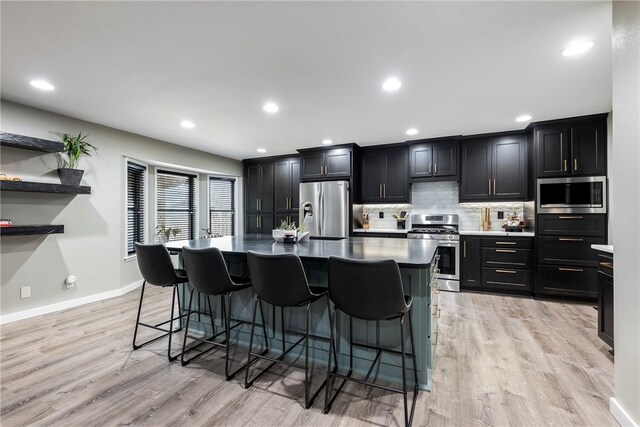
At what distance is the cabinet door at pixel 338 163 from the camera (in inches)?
202

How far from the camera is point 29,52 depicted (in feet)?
7.09

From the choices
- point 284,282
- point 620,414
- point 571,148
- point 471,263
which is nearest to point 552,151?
point 571,148

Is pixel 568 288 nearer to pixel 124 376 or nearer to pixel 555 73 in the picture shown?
pixel 555 73

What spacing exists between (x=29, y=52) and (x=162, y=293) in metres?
3.25

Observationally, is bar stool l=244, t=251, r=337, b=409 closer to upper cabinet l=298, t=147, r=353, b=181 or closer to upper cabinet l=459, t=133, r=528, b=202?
upper cabinet l=298, t=147, r=353, b=181

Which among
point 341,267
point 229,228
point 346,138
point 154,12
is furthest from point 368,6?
point 229,228

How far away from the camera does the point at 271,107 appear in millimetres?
3299

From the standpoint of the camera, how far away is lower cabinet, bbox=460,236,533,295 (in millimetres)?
4031

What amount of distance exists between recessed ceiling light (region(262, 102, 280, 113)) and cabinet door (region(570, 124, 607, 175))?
3853mm

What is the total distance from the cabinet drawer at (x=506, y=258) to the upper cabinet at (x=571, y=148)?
1102mm

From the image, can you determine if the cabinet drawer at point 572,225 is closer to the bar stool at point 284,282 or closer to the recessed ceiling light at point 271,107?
the bar stool at point 284,282

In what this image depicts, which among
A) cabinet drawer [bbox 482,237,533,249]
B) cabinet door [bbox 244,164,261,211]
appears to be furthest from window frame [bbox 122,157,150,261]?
cabinet drawer [bbox 482,237,533,249]

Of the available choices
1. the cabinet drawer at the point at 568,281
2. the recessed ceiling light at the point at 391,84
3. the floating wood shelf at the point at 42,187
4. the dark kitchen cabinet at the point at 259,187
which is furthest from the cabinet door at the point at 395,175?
the floating wood shelf at the point at 42,187

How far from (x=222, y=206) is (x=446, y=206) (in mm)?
4525
